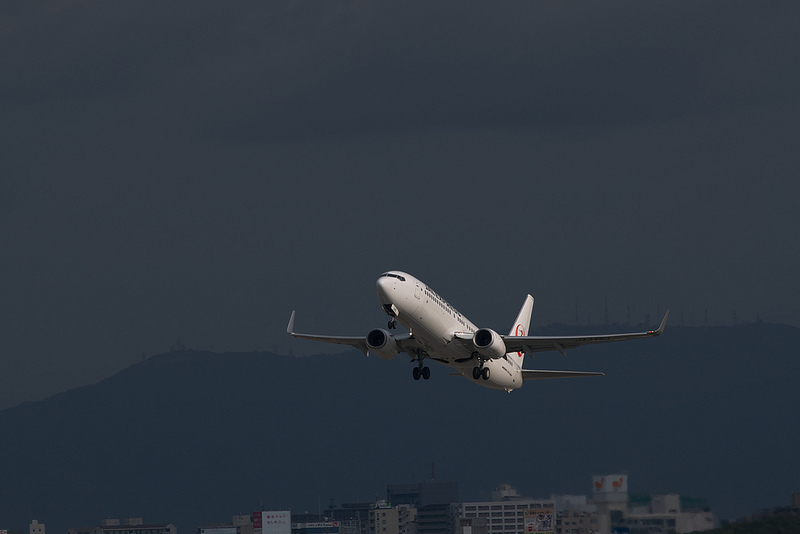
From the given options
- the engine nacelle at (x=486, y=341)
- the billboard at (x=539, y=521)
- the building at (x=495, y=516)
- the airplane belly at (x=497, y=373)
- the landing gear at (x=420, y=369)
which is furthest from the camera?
the building at (x=495, y=516)

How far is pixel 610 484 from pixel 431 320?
3582 centimetres

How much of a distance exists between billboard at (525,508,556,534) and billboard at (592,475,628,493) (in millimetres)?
25997

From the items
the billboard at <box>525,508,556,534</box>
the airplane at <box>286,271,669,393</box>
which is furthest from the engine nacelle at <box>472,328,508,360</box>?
the billboard at <box>525,508,556,534</box>

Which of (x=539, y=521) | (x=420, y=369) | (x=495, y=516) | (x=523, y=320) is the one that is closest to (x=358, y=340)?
(x=420, y=369)

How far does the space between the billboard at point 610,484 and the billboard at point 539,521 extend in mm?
25997

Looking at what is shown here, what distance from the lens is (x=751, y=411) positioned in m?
199

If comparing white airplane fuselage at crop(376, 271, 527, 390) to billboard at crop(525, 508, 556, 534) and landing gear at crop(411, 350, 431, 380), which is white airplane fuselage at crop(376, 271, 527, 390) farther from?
billboard at crop(525, 508, 556, 534)

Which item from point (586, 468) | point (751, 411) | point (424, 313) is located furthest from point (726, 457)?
point (751, 411)

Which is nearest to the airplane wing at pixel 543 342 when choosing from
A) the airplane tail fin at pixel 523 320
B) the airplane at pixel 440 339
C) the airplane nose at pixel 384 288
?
the airplane at pixel 440 339

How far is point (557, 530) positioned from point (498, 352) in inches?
1536

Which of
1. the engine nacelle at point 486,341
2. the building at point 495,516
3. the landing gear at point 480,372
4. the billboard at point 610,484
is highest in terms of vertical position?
the engine nacelle at point 486,341

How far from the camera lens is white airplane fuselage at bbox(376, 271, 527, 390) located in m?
56.7

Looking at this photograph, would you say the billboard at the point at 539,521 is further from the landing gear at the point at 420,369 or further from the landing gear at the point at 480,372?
the landing gear at the point at 420,369

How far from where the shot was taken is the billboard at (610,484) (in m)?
85.7
